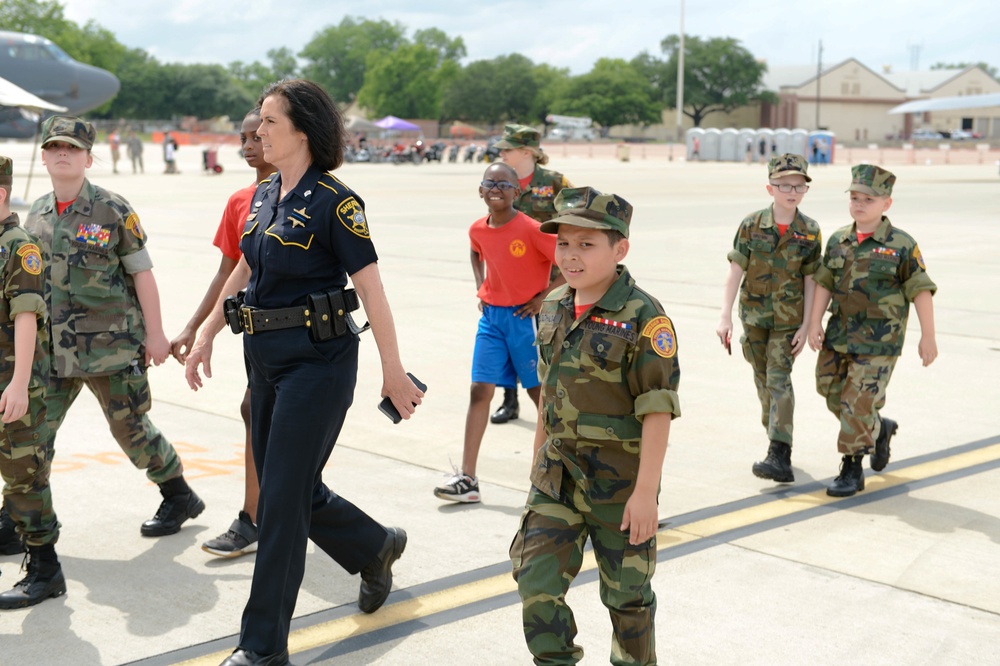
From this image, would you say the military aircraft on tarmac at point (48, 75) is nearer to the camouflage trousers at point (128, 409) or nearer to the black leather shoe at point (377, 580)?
the camouflage trousers at point (128, 409)

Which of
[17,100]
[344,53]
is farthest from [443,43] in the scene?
[17,100]

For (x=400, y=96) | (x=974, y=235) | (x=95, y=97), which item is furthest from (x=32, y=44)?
(x=400, y=96)

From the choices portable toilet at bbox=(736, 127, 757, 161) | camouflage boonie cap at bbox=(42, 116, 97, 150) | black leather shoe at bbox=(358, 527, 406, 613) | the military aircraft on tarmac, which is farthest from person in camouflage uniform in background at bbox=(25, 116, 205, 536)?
portable toilet at bbox=(736, 127, 757, 161)

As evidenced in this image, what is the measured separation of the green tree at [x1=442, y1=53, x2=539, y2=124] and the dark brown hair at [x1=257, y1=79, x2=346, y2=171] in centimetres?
12676

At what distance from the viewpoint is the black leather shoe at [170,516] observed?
17.1 feet

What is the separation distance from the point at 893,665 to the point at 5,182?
142 inches

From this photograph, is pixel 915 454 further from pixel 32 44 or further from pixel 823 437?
pixel 32 44

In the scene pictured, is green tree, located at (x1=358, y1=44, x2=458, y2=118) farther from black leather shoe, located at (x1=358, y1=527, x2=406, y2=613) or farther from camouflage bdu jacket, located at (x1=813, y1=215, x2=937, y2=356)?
black leather shoe, located at (x1=358, y1=527, x2=406, y2=613)

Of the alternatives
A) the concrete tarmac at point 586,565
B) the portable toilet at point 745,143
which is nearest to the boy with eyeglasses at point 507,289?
the concrete tarmac at point 586,565

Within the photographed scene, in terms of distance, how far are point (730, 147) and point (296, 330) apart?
63.2 meters

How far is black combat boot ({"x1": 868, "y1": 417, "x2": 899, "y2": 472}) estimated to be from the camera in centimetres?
610

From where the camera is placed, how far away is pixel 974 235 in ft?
64.3

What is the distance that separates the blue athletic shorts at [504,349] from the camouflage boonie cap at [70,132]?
2.15m

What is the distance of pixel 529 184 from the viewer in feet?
25.0
